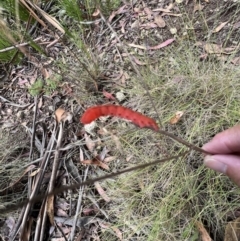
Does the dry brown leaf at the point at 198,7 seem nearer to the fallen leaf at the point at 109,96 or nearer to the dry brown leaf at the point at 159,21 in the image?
the dry brown leaf at the point at 159,21

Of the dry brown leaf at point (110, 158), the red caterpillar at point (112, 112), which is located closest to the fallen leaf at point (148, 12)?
the dry brown leaf at point (110, 158)

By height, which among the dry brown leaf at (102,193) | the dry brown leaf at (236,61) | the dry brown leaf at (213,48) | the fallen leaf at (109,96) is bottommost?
the dry brown leaf at (102,193)

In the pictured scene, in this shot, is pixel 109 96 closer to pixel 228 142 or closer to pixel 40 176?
pixel 40 176

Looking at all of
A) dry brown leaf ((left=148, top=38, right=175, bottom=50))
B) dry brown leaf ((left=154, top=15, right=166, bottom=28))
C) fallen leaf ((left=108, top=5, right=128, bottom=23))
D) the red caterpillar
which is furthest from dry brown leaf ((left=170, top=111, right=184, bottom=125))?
the red caterpillar

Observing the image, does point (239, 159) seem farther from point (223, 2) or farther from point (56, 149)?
point (223, 2)

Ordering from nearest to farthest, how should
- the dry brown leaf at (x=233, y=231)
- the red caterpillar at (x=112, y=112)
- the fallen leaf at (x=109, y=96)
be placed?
the red caterpillar at (x=112, y=112)
the dry brown leaf at (x=233, y=231)
the fallen leaf at (x=109, y=96)

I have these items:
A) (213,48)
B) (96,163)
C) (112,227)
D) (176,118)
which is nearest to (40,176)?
(96,163)

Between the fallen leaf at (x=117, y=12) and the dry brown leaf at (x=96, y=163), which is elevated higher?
the fallen leaf at (x=117, y=12)
